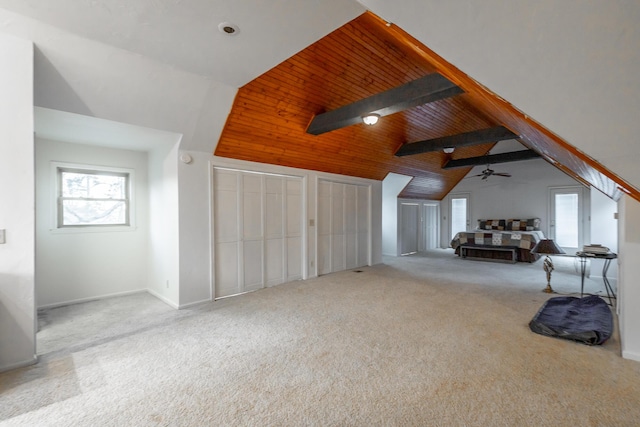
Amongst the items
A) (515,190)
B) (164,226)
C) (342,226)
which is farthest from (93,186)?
(515,190)

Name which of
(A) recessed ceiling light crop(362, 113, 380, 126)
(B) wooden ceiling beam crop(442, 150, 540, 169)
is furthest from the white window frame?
(B) wooden ceiling beam crop(442, 150, 540, 169)

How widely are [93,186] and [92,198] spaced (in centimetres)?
18

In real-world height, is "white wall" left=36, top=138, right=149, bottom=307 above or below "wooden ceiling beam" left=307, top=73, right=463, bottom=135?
below

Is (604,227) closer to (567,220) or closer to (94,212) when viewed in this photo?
(567,220)

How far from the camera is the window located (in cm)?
405

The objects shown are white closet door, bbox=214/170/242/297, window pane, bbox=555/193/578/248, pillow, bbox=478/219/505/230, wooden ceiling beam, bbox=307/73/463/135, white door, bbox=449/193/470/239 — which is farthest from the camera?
white door, bbox=449/193/470/239

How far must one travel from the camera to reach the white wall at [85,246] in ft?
12.6

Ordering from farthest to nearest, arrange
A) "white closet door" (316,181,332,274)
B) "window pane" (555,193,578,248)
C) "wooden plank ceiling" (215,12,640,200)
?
"window pane" (555,193,578,248), "white closet door" (316,181,332,274), "wooden plank ceiling" (215,12,640,200)

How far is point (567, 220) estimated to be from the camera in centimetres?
822

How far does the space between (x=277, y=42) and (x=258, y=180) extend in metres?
2.57

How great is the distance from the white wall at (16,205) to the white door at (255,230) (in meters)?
2.02

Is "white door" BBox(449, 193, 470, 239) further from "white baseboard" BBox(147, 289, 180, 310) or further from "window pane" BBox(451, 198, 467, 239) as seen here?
"white baseboard" BBox(147, 289, 180, 310)

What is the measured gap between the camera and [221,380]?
7.15 ft

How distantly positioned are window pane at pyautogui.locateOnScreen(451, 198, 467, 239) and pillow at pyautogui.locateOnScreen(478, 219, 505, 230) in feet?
1.89
